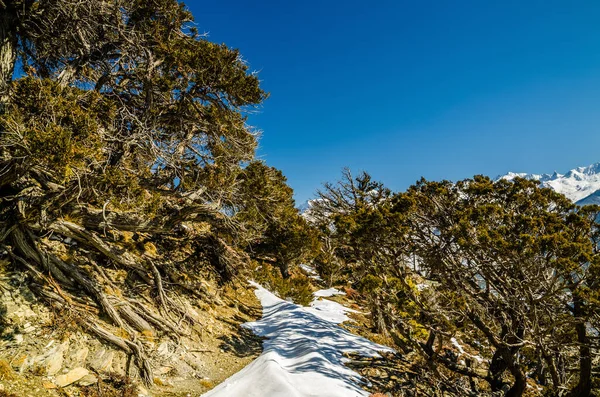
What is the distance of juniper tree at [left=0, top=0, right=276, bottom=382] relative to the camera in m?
4.80

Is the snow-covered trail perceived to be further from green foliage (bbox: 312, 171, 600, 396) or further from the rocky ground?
green foliage (bbox: 312, 171, 600, 396)

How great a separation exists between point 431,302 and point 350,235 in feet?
13.5

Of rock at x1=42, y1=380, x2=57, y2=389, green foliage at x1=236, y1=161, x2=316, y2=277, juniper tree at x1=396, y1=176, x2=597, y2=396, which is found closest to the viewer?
rock at x1=42, y1=380, x2=57, y2=389

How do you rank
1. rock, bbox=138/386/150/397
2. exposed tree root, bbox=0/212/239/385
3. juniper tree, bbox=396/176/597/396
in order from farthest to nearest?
exposed tree root, bbox=0/212/239/385 < juniper tree, bbox=396/176/597/396 < rock, bbox=138/386/150/397

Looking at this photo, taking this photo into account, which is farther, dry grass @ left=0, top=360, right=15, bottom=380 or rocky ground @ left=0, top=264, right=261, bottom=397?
rocky ground @ left=0, top=264, right=261, bottom=397

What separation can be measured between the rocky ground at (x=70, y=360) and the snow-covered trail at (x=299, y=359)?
80cm

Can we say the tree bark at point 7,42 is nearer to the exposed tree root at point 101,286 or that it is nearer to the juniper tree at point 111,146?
the juniper tree at point 111,146

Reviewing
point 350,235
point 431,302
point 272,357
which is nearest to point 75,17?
point 350,235

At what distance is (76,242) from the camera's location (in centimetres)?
764

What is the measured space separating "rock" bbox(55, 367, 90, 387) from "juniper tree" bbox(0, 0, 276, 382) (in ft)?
2.62

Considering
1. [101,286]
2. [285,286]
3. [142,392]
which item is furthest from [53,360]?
[285,286]

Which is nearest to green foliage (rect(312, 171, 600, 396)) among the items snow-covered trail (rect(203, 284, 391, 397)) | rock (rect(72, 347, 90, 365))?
snow-covered trail (rect(203, 284, 391, 397))

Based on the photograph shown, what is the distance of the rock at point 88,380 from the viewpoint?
4816 mm

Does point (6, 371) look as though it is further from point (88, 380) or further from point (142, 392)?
point (142, 392)
